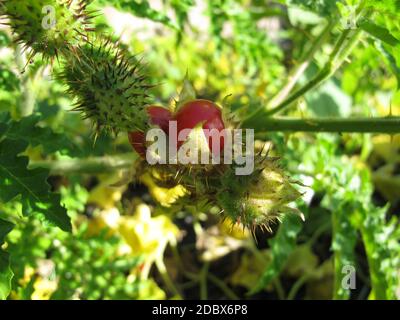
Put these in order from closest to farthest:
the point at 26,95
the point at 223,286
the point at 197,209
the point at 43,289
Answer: the point at 197,209
the point at 26,95
the point at 43,289
the point at 223,286

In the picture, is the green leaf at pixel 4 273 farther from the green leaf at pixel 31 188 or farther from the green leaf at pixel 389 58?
the green leaf at pixel 389 58

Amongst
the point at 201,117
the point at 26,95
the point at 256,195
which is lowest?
the point at 256,195

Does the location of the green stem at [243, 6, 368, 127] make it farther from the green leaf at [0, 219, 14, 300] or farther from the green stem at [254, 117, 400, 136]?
the green leaf at [0, 219, 14, 300]

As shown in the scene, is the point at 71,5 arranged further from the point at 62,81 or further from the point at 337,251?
the point at 337,251

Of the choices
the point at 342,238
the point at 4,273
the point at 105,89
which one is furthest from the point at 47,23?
the point at 342,238

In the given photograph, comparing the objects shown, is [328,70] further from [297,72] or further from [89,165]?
[89,165]

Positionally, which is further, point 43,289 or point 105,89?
point 43,289

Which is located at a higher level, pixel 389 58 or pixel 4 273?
pixel 389 58

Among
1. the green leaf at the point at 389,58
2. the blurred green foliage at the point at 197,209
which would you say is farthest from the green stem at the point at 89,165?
the green leaf at the point at 389,58
